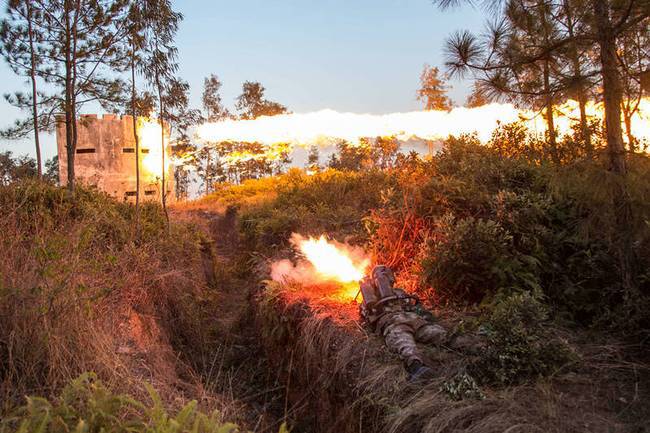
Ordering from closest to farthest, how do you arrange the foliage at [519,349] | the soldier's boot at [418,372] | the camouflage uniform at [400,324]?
1. the foliage at [519,349]
2. the soldier's boot at [418,372]
3. the camouflage uniform at [400,324]

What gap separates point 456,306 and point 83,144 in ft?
73.9

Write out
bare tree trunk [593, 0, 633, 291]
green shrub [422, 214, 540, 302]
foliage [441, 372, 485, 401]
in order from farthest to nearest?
green shrub [422, 214, 540, 302] → bare tree trunk [593, 0, 633, 291] → foliage [441, 372, 485, 401]

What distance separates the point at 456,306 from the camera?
5707mm

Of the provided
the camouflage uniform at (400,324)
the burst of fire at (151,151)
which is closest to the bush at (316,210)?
the camouflage uniform at (400,324)

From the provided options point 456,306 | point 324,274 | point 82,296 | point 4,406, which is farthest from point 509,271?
point 4,406

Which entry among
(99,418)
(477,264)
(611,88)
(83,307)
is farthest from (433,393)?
(611,88)

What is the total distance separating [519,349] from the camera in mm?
4023

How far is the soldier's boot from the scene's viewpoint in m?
4.12

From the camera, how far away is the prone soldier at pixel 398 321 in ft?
14.3

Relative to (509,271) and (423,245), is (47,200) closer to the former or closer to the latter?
(423,245)

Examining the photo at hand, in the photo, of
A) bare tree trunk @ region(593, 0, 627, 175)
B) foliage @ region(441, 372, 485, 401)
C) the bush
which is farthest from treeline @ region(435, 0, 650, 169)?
the bush

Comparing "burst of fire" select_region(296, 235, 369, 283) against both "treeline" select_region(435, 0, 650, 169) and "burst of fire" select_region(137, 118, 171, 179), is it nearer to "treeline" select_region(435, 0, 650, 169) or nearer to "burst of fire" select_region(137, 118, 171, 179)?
"treeline" select_region(435, 0, 650, 169)

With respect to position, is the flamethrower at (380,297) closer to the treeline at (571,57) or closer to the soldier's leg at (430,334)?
the soldier's leg at (430,334)

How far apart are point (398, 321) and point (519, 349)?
49.5 inches
